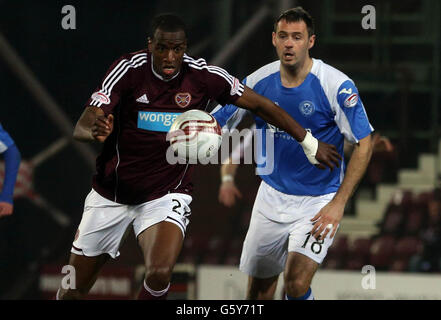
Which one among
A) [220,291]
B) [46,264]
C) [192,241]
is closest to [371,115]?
[192,241]

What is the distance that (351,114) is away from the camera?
4848mm

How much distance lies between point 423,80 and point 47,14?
4754mm

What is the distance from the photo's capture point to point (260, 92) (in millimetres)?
5152

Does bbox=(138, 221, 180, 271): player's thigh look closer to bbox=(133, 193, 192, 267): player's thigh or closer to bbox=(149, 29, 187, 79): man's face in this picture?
bbox=(133, 193, 192, 267): player's thigh

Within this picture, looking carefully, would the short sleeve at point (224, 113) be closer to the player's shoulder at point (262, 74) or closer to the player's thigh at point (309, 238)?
the player's shoulder at point (262, 74)

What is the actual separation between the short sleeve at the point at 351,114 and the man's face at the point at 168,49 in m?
1.00

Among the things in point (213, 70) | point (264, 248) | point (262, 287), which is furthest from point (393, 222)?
point (213, 70)

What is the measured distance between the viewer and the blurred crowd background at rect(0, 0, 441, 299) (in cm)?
852

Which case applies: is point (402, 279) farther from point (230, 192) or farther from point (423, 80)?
point (423, 80)

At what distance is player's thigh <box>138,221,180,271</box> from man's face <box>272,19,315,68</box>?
3.98 feet

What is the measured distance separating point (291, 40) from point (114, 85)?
1.10 m

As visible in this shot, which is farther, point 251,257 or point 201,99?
point 251,257

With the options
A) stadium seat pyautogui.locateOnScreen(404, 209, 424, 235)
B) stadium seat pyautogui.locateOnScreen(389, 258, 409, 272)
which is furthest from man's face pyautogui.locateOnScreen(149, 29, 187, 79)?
stadium seat pyautogui.locateOnScreen(404, 209, 424, 235)

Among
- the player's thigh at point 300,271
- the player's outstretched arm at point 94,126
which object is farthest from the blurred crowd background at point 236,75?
the player's outstretched arm at point 94,126
